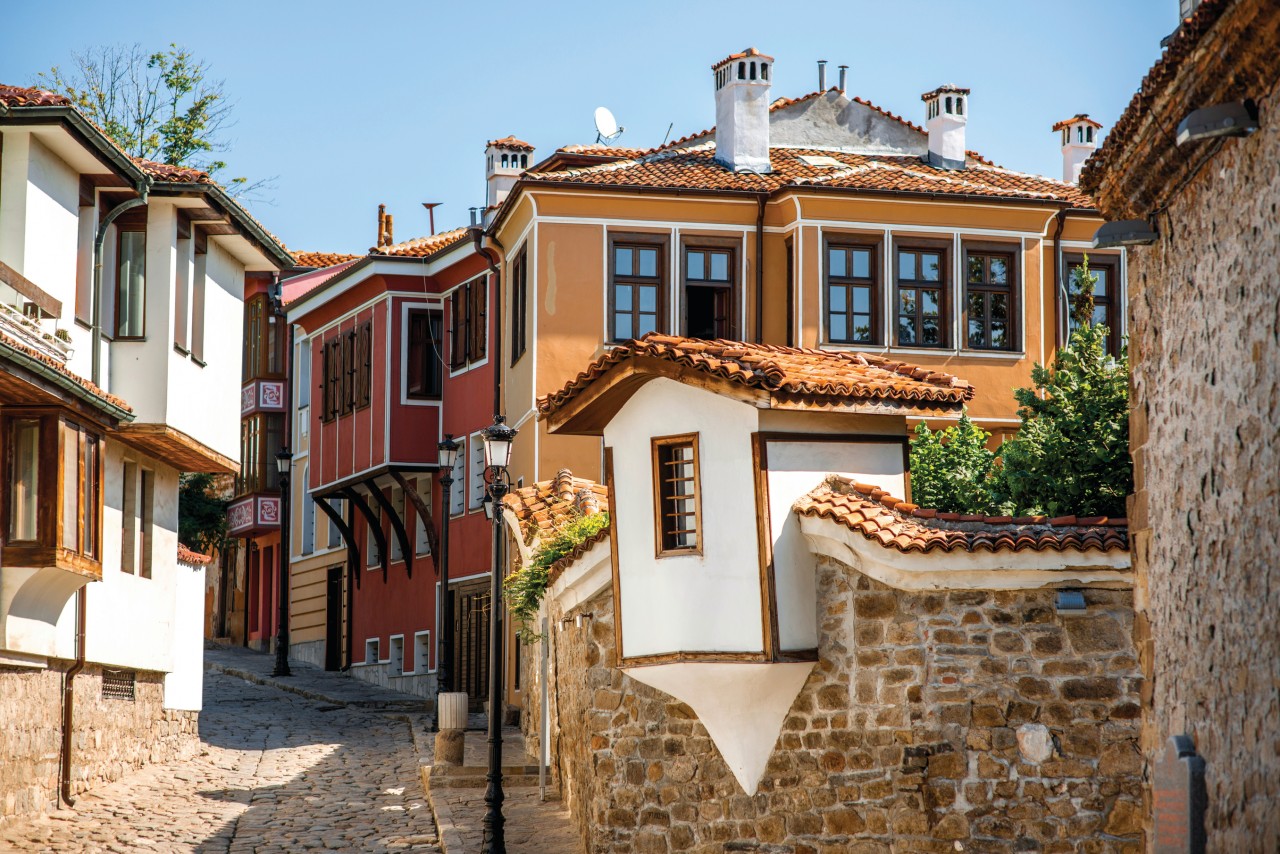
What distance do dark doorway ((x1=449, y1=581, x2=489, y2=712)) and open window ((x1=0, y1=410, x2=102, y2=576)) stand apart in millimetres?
11039

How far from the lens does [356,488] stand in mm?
32719

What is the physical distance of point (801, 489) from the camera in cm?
1299

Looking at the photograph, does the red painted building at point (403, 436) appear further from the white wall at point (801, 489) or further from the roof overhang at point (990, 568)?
the roof overhang at point (990, 568)

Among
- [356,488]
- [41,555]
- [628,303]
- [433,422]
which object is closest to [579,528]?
[41,555]

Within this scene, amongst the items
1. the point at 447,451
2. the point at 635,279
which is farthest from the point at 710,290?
the point at 447,451

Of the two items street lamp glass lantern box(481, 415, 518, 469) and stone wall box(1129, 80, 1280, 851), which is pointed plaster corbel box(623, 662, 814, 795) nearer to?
street lamp glass lantern box(481, 415, 518, 469)

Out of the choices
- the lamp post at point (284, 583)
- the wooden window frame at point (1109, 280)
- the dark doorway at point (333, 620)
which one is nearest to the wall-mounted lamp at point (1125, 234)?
the wooden window frame at point (1109, 280)

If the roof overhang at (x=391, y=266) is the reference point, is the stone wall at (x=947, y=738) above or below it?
below

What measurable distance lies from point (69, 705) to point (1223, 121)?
14.3m

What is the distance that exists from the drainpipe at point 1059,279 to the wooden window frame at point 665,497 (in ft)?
43.1

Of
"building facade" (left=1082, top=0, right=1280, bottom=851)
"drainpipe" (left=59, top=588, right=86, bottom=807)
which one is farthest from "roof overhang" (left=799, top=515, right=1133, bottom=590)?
"drainpipe" (left=59, top=588, right=86, bottom=807)

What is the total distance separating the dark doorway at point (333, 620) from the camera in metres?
36.6

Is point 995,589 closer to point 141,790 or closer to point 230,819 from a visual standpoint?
point 230,819

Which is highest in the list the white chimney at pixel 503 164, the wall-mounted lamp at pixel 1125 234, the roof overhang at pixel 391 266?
the white chimney at pixel 503 164
